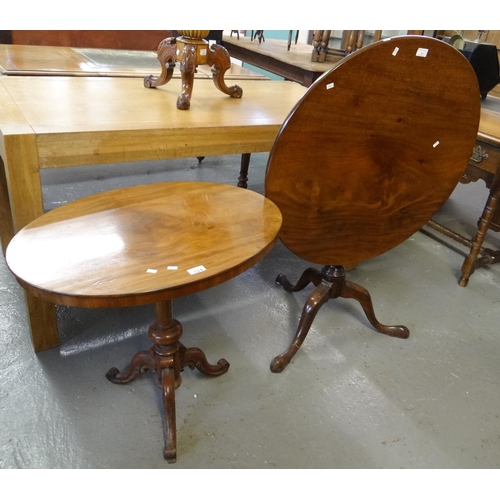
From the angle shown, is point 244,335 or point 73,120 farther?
point 244,335

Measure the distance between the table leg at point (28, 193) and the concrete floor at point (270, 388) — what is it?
0.11 metres

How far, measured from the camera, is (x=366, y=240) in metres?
1.50

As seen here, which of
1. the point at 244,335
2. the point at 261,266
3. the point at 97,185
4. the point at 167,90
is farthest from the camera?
the point at 97,185

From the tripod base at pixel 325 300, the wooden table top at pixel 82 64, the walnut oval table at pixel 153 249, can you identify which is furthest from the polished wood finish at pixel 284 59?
the walnut oval table at pixel 153 249

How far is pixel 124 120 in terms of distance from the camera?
1440 mm

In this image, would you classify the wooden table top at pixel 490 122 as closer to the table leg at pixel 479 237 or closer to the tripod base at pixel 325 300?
the table leg at pixel 479 237

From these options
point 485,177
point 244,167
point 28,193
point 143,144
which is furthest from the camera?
point 244,167

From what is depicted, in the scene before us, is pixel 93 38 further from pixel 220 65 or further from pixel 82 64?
pixel 220 65

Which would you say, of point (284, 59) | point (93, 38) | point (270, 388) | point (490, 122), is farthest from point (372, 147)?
point (93, 38)

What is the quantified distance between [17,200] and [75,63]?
1370 mm

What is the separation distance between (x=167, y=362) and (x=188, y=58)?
109 centimetres

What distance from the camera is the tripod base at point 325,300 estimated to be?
1.60 metres

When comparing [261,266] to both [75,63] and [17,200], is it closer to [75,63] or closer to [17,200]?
[17,200]
